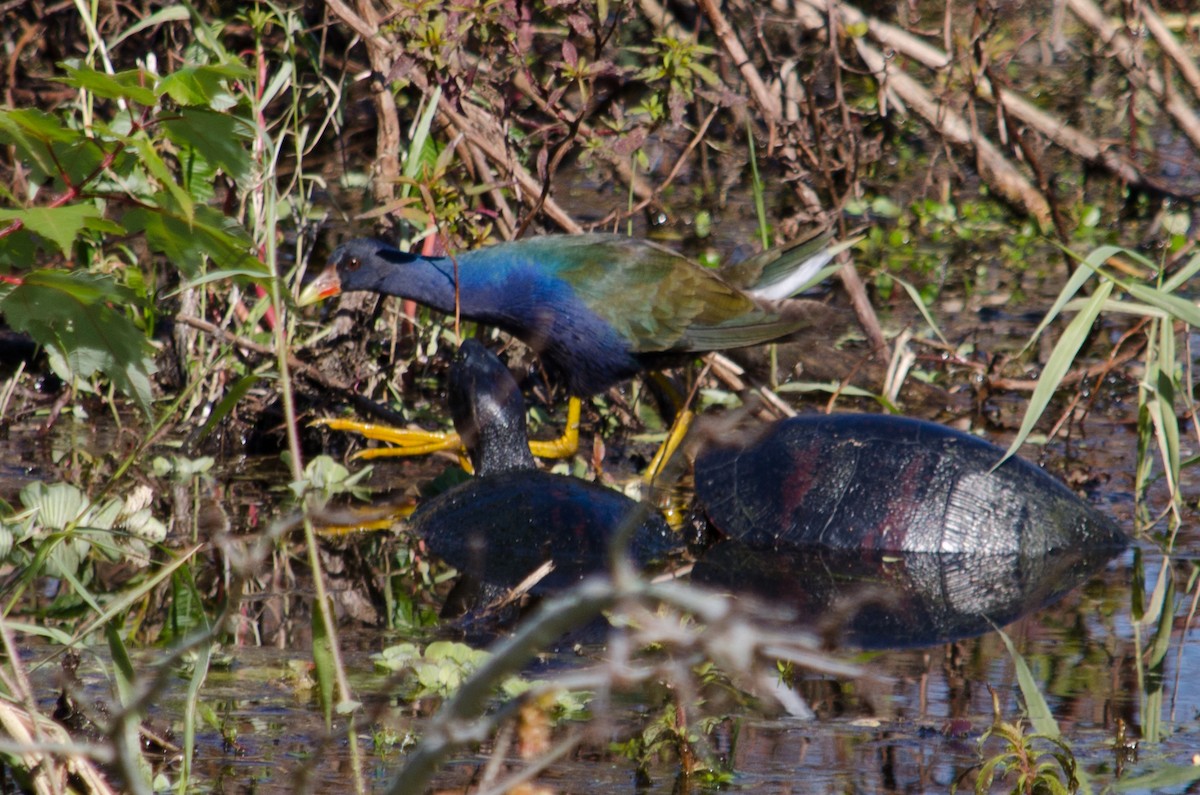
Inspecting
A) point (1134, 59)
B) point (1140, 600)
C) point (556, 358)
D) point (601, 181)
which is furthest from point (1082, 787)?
point (601, 181)

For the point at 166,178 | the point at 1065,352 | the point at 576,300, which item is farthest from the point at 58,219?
the point at 576,300

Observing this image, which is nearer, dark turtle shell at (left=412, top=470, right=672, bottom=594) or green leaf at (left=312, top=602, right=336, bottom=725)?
green leaf at (left=312, top=602, right=336, bottom=725)

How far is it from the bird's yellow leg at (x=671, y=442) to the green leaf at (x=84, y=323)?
3.00 metres

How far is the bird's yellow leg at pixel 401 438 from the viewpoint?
5.03 meters

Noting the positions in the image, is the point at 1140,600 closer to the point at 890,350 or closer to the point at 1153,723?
the point at 1153,723

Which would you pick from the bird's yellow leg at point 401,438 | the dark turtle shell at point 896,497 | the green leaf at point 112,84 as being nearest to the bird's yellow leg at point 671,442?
the dark turtle shell at point 896,497

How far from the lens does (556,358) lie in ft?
16.7

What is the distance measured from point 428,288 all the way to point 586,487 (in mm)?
1035

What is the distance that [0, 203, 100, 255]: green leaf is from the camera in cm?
175

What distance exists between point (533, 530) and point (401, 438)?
102cm

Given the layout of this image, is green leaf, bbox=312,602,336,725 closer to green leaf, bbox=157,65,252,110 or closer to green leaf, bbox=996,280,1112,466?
green leaf, bbox=157,65,252,110

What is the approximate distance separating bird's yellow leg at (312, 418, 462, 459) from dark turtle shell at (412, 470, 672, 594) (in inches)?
25.0

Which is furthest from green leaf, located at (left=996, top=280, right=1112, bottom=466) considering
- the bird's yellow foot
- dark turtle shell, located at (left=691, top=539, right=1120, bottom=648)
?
the bird's yellow foot

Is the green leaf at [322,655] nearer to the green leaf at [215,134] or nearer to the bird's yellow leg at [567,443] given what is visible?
the green leaf at [215,134]
